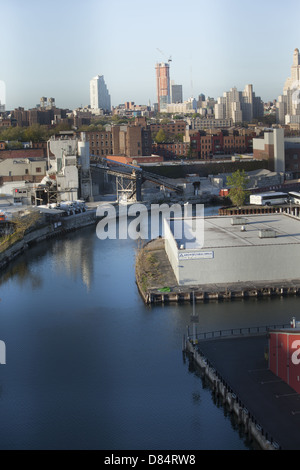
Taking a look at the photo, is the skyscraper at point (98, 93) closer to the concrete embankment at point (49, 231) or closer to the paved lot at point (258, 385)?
the concrete embankment at point (49, 231)

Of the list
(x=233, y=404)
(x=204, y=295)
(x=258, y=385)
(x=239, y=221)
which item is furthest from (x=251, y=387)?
(x=239, y=221)

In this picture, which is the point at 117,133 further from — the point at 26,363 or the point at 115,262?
the point at 26,363

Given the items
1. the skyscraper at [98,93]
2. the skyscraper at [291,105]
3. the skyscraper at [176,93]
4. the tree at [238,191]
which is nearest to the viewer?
the tree at [238,191]

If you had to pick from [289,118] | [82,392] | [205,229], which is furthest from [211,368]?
[289,118]

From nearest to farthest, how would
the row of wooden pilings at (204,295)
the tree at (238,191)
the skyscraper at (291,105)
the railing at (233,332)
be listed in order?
1. the railing at (233,332)
2. the row of wooden pilings at (204,295)
3. the tree at (238,191)
4. the skyscraper at (291,105)

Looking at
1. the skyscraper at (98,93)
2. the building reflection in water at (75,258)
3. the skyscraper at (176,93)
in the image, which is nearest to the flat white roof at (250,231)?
the building reflection in water at (75,258)

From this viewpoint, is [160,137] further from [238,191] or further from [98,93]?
[98,93]
